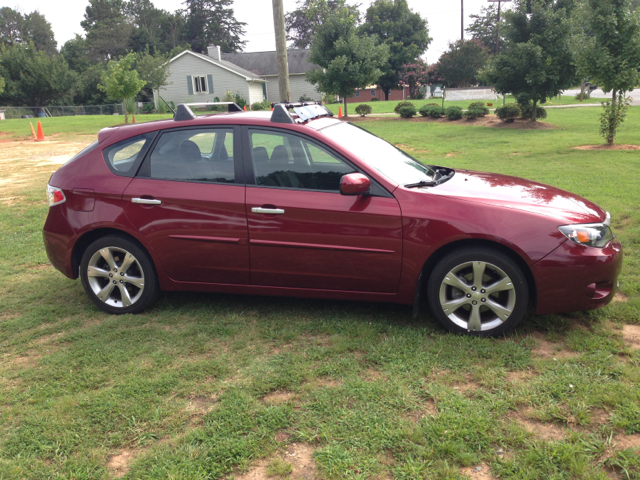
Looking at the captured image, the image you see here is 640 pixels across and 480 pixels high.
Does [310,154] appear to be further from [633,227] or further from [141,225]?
[633,227]

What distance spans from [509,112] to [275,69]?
34568 mm

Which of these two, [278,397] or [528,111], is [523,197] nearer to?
[278,397]

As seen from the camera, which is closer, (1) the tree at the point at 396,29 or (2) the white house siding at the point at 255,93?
(2) the white house siding at the point at 255,93

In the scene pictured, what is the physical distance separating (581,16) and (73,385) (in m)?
15.7

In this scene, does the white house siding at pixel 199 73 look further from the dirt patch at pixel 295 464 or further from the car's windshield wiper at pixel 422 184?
the dirt patch at pixel 295 464

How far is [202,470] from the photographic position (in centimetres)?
264

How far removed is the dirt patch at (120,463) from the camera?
2.67 metres

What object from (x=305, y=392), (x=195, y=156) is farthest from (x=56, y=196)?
(x=305, y=392)

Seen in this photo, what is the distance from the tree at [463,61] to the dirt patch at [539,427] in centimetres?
5243

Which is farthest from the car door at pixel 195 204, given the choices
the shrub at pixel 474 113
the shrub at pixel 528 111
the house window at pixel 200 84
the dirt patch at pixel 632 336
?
the house window at pixel 200 84

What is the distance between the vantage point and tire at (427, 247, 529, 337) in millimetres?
3793

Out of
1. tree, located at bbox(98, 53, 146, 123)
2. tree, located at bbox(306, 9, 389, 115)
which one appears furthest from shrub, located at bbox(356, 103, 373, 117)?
tree, located at bbox(98, 53, 146, 123)

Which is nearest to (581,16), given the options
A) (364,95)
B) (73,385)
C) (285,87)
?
(285,87)

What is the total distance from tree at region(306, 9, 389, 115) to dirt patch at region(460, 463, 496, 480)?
88.1ft
